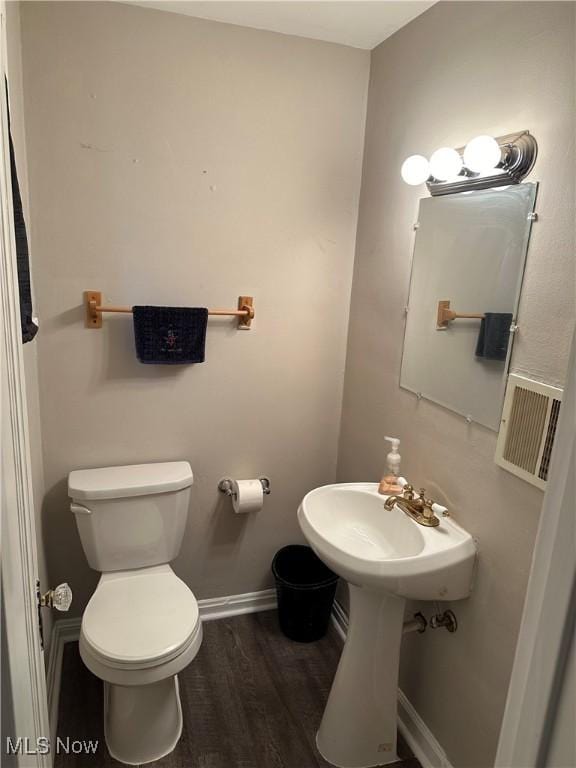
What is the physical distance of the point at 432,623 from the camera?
1660 millimetres

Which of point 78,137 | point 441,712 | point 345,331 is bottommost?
point 441,712

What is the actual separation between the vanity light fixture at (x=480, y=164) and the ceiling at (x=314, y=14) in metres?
0.55

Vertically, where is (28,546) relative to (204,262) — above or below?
below

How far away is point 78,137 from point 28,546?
1474mm

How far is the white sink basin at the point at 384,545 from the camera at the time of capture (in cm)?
142

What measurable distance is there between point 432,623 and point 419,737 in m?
0.45

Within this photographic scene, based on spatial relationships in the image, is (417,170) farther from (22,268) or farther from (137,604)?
(137,604)

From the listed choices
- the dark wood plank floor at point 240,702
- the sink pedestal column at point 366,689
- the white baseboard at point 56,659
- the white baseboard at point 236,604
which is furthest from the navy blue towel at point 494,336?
the white baseboard at point 56,659

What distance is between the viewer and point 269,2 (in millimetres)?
1691

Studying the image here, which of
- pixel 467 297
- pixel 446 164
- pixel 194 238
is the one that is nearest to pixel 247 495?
pixel 194 238

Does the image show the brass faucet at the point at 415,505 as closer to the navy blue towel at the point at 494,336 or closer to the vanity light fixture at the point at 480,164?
the navy blue towel at the point at 494,336

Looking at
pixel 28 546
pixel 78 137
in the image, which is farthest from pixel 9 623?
pixel 78 137

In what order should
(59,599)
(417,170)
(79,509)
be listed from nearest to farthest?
1. (59,599)
2. (417,170)
3. (79,509)

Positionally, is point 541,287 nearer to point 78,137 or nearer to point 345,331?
point 345,331
